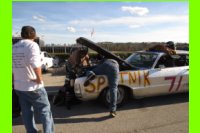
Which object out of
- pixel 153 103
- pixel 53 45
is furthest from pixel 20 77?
pixel 53 45

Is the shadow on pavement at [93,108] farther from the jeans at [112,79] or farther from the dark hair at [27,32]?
the dark hair at [27,32]

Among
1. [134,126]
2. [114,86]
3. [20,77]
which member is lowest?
[134,126]

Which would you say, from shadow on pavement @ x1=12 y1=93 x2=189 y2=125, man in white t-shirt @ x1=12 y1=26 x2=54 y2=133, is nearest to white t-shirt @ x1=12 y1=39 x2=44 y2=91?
man in white t-shirt @ x1=12 y1=26 x2=54 y2=133

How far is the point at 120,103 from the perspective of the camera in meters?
5.55

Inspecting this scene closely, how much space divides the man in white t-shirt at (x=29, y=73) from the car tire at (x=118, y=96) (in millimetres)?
2021

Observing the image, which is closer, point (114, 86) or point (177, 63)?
point (114, 86)

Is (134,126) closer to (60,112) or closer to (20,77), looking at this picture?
(60,112)

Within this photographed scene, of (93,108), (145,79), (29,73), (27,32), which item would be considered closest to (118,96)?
(93,108)

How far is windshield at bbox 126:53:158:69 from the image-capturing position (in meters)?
6.00

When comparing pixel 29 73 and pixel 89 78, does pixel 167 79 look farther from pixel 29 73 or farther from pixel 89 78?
pixel 29 73

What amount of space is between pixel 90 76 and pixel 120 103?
1.14m

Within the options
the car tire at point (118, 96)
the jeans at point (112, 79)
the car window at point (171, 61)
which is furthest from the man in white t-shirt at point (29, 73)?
the car window at point (171, 61)

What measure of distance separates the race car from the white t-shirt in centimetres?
197

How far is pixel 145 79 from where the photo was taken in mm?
5555
